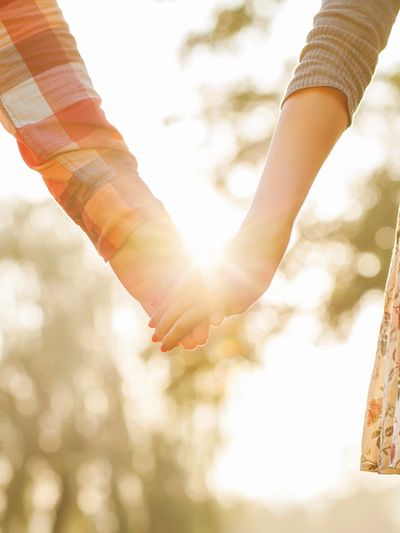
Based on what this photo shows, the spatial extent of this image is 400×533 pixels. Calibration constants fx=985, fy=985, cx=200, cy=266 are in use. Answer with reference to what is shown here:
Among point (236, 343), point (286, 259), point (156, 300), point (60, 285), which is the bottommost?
point (156, 300)

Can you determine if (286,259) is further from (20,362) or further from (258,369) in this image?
(20,362)

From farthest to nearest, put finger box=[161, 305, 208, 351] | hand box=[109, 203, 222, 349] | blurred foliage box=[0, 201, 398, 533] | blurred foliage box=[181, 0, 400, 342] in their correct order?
blurred foliage box=[0, 201, 398, 533] < blurred foliage box=[181, 0, 400, 342] < hand box=[109, 203, 222, 349] < finger box=[161, 305, 208, 351]

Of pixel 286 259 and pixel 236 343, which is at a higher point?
pixel 286 259

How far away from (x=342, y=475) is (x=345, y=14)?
153 ft

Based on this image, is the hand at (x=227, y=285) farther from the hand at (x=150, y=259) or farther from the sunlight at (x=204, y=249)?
the hand at (x=150, y=259)

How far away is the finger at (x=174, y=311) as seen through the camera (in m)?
1.95

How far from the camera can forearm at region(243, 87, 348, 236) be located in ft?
5.94

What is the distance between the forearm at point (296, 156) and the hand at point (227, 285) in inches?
1.1

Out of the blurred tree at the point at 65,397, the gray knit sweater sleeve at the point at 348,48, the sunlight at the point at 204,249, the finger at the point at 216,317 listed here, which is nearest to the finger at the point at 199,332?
the finger at the point at 216,317

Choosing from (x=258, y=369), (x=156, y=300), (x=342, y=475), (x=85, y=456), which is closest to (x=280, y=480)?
Answer: (x=342, y=475)

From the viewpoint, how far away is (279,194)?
1812 millimetres

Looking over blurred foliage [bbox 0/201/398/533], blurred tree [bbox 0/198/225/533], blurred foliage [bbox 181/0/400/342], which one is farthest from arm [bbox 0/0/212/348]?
blurred tree [bbox 0/198/225/533]

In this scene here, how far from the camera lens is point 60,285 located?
877 inches

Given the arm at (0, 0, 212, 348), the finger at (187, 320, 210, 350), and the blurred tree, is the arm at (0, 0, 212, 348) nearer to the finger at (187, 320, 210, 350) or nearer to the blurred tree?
the finger at (187, 320, 210, 350)
